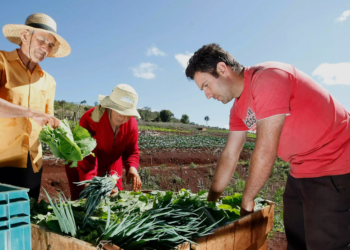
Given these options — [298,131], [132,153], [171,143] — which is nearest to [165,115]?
[171,143]

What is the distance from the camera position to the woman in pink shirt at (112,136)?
256cm

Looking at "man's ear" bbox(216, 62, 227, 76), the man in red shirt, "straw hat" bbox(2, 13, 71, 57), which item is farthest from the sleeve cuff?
"straw hat" bbox(2, 13, 71, 57)

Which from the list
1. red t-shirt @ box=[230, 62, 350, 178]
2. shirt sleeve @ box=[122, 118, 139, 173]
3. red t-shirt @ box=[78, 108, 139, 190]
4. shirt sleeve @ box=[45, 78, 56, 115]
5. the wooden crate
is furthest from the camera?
shirt sleeve @ box=[122, 118, 139, 173]

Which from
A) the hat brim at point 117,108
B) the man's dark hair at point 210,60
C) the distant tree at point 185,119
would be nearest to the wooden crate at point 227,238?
the man's dark hair at point 210,60

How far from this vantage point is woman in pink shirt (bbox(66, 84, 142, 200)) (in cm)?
256

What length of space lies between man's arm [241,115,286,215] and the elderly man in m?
1.48

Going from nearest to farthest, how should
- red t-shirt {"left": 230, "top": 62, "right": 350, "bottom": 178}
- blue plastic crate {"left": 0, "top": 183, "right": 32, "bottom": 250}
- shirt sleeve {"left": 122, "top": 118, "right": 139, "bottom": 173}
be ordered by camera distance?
blue plastic crate {"left": 0, "top": 183, "right": 32, "bottom": 250} → red t-shirt {"left": 230, "top": 62, "right": 350, "bottom": 178} → shirt sleeve {"left": 122, "top": 118, "right": 139, "bottom": 173}

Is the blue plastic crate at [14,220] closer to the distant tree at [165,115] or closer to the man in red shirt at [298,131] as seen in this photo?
the man in red shirt at [298,131]

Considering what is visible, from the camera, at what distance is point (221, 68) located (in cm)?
173

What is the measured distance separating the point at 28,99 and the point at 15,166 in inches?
22.5

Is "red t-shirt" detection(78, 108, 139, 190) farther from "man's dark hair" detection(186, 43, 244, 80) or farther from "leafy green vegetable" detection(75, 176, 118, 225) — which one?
"man's dark hair" detection(186, 43, 244, 80)

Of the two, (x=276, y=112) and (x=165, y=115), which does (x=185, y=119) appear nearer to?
(x=165, y=115)

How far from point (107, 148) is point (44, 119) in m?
0.97

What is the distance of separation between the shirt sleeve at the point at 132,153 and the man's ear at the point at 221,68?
4.65ft
